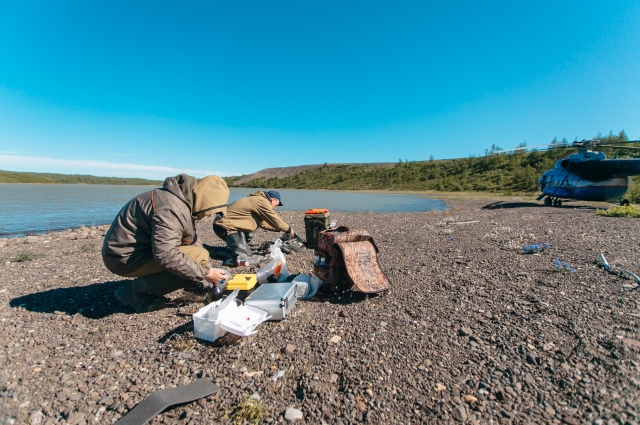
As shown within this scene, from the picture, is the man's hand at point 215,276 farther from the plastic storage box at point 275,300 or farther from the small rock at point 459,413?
the small rock at point 459,413

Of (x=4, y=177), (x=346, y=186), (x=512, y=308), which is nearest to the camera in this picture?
(x=512, y=308)

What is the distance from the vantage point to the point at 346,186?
69062 mm

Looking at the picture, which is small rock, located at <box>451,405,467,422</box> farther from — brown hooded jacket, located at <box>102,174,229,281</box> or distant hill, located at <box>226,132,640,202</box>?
distant hill, located at <box>226,132,640,202</box>

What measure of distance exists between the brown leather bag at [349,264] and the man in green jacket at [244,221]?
2471mm

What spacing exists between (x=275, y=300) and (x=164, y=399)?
1426 millimetres

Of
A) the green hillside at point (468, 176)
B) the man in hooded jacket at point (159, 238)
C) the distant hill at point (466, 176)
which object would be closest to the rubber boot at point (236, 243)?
the man in hooded jacket at point (159, 238)

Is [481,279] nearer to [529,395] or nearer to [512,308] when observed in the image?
[512,308]

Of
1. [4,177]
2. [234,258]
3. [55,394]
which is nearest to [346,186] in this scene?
[234,258]

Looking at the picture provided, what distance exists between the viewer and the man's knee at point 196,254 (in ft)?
13.3

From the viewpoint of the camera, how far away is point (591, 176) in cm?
1549

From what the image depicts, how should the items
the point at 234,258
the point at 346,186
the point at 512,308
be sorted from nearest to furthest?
the point at 512,308 < the point at 234,258 < the point at 346,186

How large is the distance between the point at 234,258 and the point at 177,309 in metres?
2.63

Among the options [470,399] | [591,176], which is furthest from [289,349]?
[591,176]

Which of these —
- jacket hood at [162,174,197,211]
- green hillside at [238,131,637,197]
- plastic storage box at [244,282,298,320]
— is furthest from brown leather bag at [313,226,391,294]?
green hillside at [238,131,637,197]
